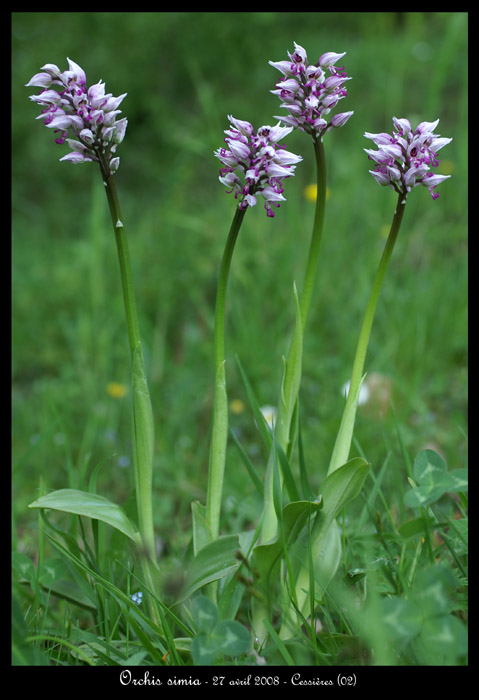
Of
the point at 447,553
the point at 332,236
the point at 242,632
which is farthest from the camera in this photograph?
the point at 332,236

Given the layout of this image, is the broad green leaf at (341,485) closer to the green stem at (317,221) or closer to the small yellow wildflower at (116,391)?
the green stem at (317,221)

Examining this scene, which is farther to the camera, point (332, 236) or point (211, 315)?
point (332, 236)

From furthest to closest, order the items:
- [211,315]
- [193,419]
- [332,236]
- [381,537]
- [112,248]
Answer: [112,248], [332,236], [211,315], [193,419], [381,537]

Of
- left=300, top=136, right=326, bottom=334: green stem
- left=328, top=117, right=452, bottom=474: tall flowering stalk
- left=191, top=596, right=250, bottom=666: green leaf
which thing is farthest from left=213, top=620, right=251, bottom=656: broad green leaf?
left=328, top=117, right=452, bottom=474: tall flowering stalk

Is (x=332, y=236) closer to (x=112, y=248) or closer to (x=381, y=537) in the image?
(x=112, y=248)

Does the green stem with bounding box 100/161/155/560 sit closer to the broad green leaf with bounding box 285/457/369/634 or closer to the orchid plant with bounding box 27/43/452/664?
the orchid plant with bounding box 27/43/452/664

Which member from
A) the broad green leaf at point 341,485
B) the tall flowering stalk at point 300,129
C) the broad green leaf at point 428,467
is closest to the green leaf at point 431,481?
the broad green leaf at point 428,467

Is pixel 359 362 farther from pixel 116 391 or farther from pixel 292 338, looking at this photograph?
pixel 116 391
